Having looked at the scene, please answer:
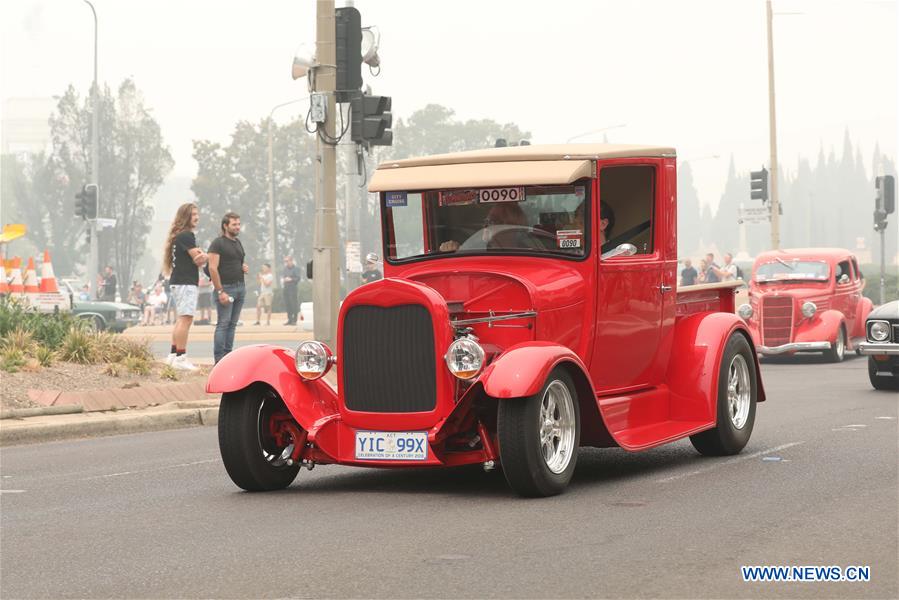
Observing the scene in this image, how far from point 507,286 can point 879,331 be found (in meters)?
8.56

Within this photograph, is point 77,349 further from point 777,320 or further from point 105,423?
point 777,320

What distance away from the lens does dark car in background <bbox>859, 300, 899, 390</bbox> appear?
16.3 metres

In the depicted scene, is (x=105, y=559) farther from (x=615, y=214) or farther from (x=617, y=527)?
(x=615, y=214)

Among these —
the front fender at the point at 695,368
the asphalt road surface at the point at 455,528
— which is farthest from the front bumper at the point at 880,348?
the front fender at the point at 695,368

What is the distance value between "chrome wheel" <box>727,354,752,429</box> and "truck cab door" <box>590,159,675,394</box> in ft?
2.44

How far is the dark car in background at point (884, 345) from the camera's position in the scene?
16.3m

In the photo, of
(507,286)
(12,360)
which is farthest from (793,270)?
(507,286)

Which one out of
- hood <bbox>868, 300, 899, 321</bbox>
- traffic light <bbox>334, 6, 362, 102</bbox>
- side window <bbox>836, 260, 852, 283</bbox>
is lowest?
hood <bbox>868, 300, 899, 321</bbox>

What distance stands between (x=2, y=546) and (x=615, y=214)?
4787mm

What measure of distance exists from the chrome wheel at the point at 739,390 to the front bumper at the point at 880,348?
5738 millimetres

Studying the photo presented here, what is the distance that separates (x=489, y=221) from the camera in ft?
31.9

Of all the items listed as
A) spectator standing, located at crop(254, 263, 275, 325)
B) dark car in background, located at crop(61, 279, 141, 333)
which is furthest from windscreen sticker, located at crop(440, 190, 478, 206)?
spectator standing, located at crop(254, 263, 275, 325)

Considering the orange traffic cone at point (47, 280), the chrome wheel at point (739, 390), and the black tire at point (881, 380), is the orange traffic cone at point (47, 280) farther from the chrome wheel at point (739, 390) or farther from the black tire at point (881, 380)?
the chrome wheel at point (739, 390)

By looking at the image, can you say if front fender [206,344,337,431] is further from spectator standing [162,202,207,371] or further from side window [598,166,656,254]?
spectator standing [162,202,207,371]
